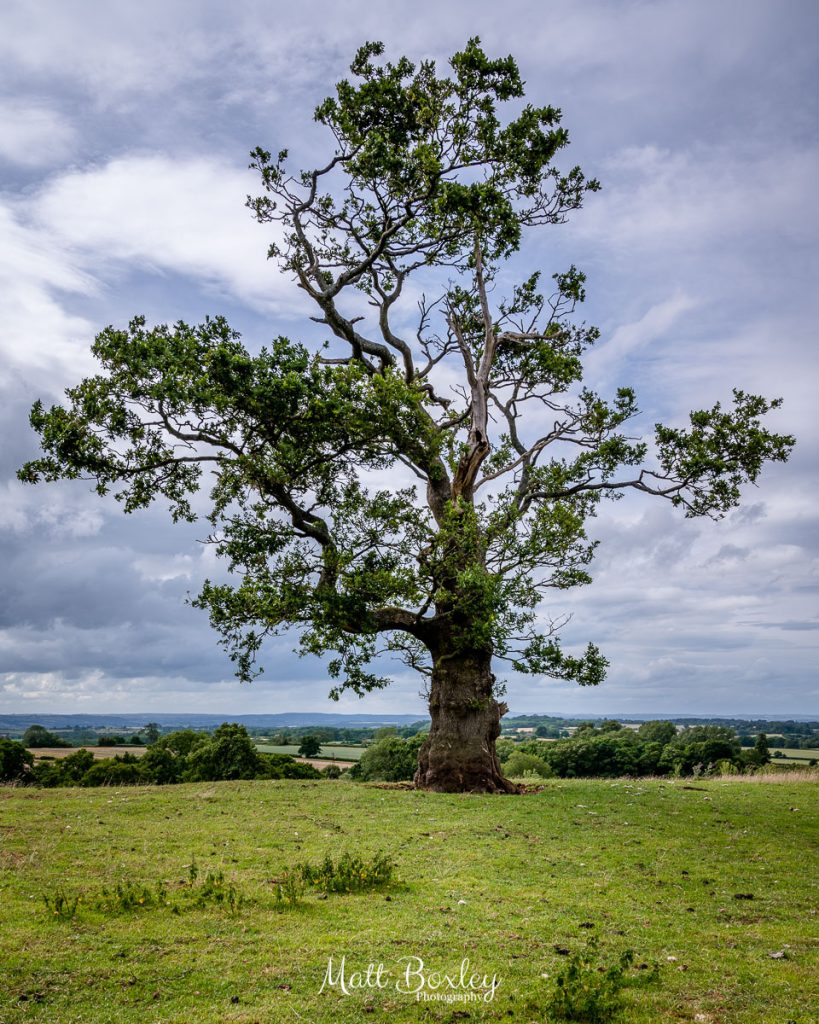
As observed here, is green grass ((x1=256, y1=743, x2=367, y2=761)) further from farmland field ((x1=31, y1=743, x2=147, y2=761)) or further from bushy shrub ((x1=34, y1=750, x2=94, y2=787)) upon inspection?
bushy shrub ((x1=34, y1=750, x2=94, y2=787))

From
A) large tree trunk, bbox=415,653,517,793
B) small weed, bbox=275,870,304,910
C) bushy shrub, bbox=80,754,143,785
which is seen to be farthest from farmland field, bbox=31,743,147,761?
small weed, bbox=275,870,304,910

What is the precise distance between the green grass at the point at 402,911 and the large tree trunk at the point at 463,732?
14.4 ft

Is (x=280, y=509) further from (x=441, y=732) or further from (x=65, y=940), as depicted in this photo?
(x=65, y=940)

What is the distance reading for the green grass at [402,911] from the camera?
21.3 ft

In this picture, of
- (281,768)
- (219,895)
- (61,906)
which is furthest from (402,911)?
(281,768)

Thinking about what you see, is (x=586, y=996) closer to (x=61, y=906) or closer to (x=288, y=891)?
(x=288, y=891)

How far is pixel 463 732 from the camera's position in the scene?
2153cm

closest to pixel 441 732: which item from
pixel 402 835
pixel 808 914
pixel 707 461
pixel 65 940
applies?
pixel 402 835

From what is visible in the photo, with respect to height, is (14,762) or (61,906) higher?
(61,906)

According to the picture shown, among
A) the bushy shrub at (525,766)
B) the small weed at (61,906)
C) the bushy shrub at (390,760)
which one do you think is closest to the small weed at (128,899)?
the small weed at (61,906)

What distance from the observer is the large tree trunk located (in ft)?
69.7

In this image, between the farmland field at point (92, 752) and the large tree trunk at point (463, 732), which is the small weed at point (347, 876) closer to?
the large tree trunk at point (463, 732)

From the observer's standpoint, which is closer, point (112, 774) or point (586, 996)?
point (586, 996)

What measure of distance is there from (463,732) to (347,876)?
39.3 ft
